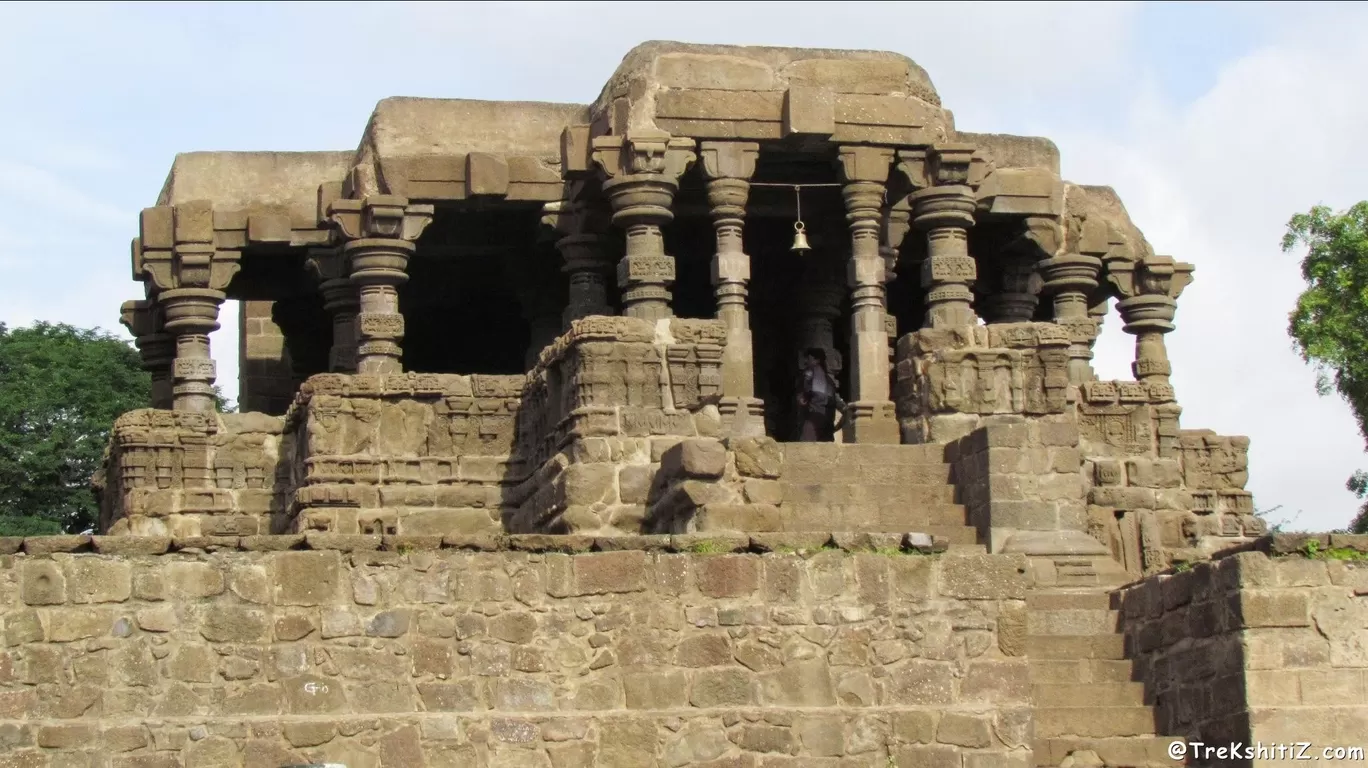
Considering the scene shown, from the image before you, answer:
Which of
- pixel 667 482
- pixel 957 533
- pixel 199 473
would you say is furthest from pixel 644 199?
pixel 957 533

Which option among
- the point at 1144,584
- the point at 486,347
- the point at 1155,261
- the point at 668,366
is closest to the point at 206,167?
the point at 486,347

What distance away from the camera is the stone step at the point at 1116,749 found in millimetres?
21078

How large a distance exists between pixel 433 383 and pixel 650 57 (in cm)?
427

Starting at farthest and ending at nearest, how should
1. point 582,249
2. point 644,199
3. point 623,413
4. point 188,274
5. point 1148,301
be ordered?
point 1148,301 < point 188,274 < point 582,249 < point 644,199 < point 623,413

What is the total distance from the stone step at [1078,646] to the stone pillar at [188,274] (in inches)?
501

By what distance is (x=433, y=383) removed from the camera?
93.2 ft

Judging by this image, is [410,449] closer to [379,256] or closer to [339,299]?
[379,256]

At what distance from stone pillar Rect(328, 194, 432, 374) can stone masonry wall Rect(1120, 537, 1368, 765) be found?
40.3 feet

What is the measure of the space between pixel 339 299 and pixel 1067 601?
39.7ft

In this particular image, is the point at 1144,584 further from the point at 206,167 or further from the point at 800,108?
the point at 206,167

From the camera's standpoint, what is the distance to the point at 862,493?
2573 cm

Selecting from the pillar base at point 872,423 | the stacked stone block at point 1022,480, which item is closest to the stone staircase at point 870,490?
the stacked stone block at point 1022,480

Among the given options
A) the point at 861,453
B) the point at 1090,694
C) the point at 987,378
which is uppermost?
the point at 987,378

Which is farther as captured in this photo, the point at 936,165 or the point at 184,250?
the point at 184,250
